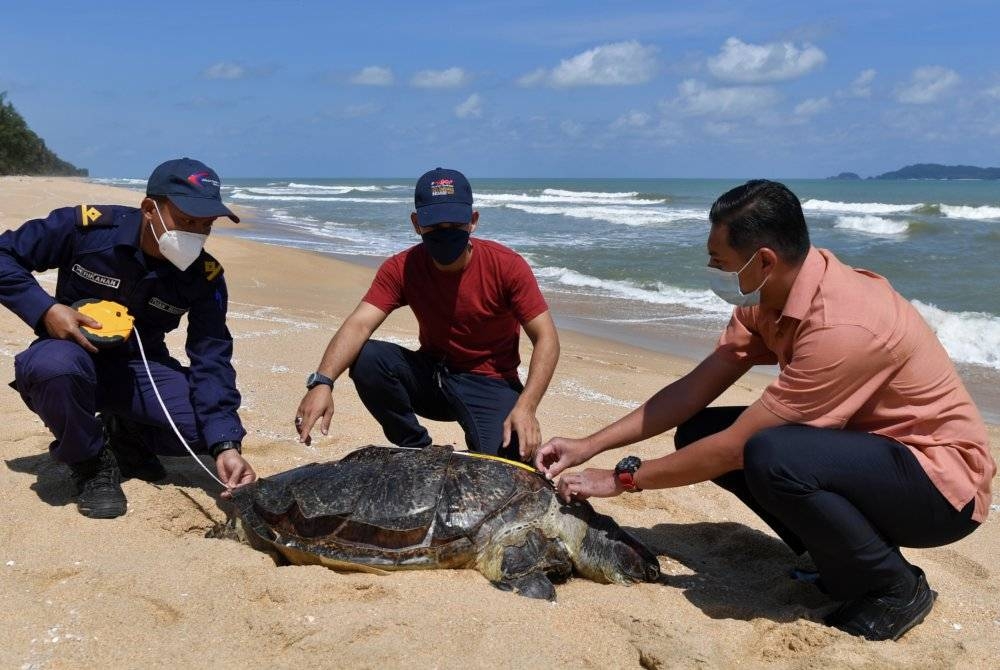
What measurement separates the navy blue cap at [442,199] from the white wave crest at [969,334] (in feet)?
20.6

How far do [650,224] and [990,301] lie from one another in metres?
16.7

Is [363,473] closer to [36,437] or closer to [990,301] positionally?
[36,437]

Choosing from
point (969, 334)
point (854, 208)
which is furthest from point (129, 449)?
point (854, 208)

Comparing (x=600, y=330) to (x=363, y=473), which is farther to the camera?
(x=600, y=330)

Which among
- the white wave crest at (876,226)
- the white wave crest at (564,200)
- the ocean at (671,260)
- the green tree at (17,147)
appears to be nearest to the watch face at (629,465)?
the ocean at (671,260)

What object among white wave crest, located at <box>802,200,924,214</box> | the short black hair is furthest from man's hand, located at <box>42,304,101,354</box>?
white wave crest, located at <box>802,200,924,214</box>

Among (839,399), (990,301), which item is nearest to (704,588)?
(839,399)

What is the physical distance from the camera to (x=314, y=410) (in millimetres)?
3385

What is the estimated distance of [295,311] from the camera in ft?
27.9

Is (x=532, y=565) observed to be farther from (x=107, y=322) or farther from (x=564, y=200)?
(x=564, y=200)

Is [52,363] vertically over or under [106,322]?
under

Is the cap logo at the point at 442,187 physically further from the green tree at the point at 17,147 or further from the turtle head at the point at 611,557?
the green tree at the point at 17,147

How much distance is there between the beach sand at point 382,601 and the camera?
7.97 feet

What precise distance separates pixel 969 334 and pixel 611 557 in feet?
23.6
